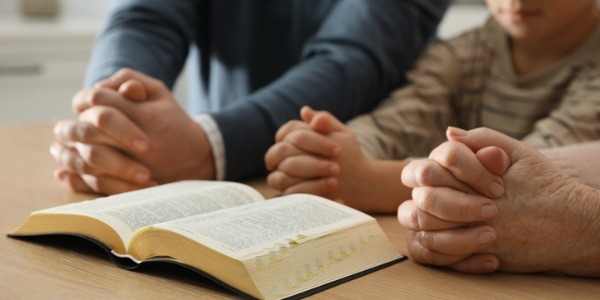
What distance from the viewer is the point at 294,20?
4.77 feet

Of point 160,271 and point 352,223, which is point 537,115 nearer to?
point 352,223

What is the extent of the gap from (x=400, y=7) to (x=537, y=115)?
0.92 feet

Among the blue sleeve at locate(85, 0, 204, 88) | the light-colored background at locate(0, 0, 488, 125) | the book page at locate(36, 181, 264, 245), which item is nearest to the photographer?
the book page at locate(36, 181, 264, 245)

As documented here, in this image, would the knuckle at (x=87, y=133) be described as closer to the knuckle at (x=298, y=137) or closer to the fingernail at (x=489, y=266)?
the knuckle at (x=298, y=137)

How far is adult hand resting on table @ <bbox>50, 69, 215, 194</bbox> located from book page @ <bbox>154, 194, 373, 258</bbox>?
0.79 feet

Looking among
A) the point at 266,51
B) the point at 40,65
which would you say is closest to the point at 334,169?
the point at 266,51

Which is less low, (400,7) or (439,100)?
(400,7)

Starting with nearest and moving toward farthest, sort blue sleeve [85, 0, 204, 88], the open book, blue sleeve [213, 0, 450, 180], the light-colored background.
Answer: the open book
blue sleeve [213, 0, 450, 180]
blue sleeve [85, 0, 204, 88]
the light-colored background

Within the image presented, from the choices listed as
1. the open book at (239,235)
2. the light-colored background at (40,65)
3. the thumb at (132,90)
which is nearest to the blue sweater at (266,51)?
the thumb at (132,90)

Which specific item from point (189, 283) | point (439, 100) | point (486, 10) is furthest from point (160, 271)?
point (486, 10)

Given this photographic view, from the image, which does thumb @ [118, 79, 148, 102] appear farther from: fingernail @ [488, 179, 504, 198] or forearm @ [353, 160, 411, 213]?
fingernail @ [488, 179, 504, 198]

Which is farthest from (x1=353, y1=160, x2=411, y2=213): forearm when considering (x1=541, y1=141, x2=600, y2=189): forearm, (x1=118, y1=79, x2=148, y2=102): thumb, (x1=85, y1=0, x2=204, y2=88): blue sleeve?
(x1=85, y1=0, x2=204, y2=88): blue sleeve

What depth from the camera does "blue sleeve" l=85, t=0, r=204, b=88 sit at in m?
1.27

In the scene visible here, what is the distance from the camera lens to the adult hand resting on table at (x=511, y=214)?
699 millimetres
